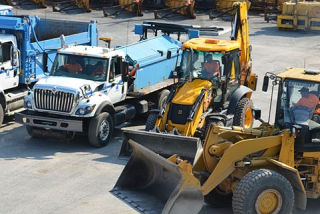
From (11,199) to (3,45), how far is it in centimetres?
613

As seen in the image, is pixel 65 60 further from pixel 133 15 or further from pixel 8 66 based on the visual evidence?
pixel 133 15

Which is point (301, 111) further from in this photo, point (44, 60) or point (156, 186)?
point (44, 60)

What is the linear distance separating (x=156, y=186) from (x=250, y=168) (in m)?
1.69

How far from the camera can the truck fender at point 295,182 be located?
1114 cm

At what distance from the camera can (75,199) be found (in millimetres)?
12805

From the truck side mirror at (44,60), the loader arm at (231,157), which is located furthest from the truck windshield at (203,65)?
the loader arm at (231,157)

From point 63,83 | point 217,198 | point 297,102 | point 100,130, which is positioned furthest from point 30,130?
point 297,102

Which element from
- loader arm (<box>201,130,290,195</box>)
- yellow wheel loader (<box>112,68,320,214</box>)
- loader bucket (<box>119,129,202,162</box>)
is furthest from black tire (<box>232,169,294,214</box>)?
loader bucket (<box>119,129,202,162</box>)

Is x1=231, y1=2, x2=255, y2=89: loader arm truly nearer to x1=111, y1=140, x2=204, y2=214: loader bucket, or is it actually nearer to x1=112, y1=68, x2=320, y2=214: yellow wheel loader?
x1=112, y1=68, x2=320, y2=214: yellow wheel loader

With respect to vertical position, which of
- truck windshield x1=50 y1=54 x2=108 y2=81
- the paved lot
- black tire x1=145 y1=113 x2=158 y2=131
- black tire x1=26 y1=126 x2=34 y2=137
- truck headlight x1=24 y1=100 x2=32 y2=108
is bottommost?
the paved lot

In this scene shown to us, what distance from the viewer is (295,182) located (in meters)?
11.3

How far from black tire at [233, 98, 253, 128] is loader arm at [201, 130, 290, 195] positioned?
470 cm

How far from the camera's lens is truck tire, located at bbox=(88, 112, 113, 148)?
16125 mm

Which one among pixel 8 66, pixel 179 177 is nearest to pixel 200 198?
pixel 179 177
